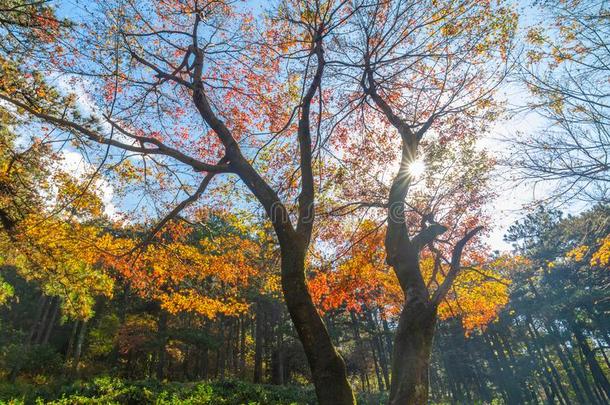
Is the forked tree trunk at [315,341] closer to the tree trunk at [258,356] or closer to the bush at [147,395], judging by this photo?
the bush at [147,395]

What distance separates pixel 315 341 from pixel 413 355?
1025 millimetres

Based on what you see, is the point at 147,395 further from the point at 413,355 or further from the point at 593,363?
the point at 593,363

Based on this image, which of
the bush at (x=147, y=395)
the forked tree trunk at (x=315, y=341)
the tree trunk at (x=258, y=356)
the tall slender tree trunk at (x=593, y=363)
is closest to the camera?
the forked tree trunk at (x=315, y=341)

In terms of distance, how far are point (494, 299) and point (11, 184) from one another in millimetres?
14927

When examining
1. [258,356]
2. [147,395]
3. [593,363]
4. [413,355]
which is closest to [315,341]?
[413,355]

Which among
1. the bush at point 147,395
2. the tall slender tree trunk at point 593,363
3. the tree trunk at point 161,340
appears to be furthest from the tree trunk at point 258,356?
the tall slender tree trunk at point 593,363

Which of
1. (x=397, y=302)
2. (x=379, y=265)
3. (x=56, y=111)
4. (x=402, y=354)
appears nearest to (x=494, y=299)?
(x=397, y=302)

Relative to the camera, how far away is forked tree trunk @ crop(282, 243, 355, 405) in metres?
2.97

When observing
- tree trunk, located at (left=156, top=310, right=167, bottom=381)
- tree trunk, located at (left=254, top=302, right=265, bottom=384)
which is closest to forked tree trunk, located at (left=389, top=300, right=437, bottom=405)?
tree trunk, located at (left=254, top=302, right=265, bottom=384)

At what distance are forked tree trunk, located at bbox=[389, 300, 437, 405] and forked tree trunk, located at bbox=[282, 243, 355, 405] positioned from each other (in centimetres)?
50

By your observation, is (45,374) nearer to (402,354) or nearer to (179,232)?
(179,232)

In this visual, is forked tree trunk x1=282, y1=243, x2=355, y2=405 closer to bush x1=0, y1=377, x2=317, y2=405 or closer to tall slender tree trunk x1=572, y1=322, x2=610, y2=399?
bush x1=0, y1=377, x2=317, y2=405

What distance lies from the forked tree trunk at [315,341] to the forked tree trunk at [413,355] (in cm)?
50

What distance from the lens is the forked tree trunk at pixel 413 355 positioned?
303 centimetres
